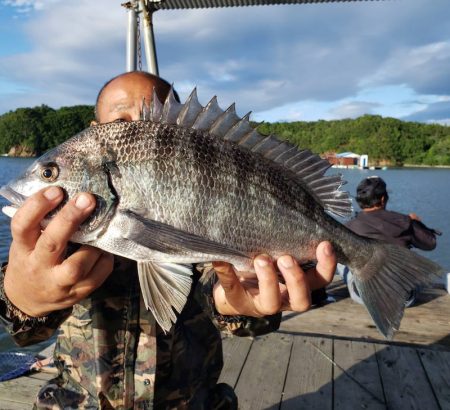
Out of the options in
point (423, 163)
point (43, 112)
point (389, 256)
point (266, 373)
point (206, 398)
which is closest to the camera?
point (389, 256)

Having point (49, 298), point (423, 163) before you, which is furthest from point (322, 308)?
point (423, 163)

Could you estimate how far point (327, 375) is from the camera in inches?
155

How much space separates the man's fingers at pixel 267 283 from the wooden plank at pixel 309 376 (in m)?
1.93

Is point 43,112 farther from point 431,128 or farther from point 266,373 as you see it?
point 431,128

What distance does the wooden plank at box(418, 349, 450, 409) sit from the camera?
3.58 meters

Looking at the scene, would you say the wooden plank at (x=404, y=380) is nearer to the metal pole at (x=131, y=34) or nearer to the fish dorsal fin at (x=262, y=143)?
the fish dorsal fin at (x=262, y=143)

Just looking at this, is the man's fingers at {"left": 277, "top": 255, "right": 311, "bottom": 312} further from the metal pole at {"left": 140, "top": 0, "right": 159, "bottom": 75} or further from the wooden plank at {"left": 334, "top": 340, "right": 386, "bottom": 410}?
the metal pole at {"left": 140, "top": 0, "right": 159, "bottom": 75}

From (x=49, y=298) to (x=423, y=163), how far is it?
3934 inches

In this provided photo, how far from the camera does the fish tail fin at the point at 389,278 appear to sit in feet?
6.98

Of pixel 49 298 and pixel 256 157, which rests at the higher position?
pixel 256 157

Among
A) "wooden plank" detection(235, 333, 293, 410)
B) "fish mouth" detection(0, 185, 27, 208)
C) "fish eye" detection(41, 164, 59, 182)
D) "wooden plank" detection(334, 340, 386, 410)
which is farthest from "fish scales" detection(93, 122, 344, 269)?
"wooden plank" detection(334, 340, 386, 410)

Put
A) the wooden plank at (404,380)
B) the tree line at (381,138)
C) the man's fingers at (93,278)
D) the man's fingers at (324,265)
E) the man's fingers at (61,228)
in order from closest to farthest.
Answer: the man's fingers at (61,228)
the man's fingers at (93,278)
the man's fingers at (324,265)
the wooden plank at (404,380)
the tree line at (381,138)

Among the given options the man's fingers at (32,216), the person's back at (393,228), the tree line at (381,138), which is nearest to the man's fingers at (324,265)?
the man's fingers at (32,216)

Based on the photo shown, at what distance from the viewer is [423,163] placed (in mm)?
90500
